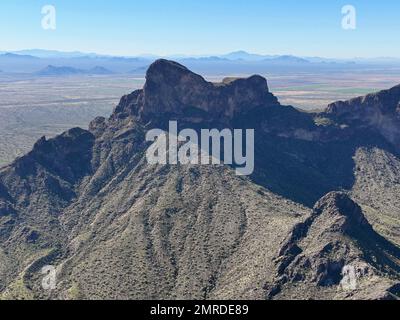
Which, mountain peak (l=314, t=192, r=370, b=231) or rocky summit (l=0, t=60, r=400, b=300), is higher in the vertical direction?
mountain peak (l=314, t=192, r=370, b=231)

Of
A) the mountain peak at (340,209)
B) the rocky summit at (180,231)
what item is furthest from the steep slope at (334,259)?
the rocky summit at (180,231)

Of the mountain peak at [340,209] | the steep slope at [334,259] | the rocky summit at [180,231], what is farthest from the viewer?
the mountain peak at [340,209]

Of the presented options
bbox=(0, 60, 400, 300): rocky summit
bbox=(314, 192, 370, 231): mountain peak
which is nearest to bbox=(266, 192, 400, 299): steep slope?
bbox=(314, 192, 370, 231): mountain peak

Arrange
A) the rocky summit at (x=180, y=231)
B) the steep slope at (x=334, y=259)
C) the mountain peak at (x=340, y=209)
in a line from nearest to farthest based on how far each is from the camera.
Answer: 1. the steep slope at (x=334, y=259)
2. the rocky summit at (x=180, y=231)
3. the mountain peak at (x=340, y=209)

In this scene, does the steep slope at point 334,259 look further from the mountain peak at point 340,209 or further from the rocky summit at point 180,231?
the rocky summit at point 180,231

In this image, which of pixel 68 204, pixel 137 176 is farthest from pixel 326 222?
pixel 68 204

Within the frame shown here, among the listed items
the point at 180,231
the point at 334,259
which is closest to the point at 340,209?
the point at 334,259

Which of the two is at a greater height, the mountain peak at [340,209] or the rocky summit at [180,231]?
the mountain peak at [340,209]

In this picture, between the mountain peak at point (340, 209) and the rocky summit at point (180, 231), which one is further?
the mountain peak at point (340, 209)

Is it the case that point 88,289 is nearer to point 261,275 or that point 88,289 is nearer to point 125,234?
point 125,234

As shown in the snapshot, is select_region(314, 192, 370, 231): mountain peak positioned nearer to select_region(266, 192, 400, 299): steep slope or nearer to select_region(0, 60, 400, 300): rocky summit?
select_region(266, 192, 400, 299): steep slope
